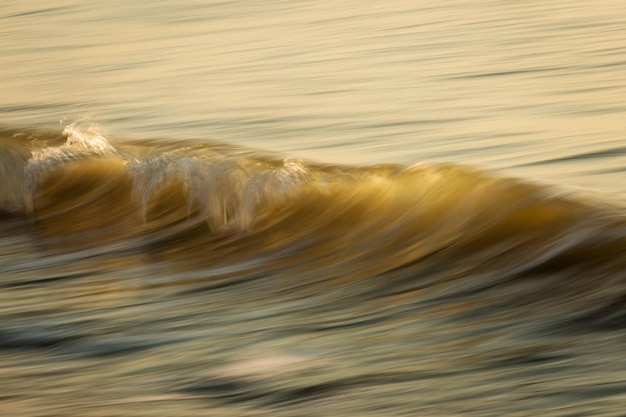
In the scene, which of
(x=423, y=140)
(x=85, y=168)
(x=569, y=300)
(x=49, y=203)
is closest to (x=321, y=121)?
(x=423, y=140)

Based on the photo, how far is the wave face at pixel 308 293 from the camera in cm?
314

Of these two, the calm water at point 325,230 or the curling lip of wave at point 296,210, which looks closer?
the calm water at point 325,230

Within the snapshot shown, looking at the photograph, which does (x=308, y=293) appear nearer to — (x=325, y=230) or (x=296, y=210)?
(x=325, y=230)

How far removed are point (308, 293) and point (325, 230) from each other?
913 millimetres

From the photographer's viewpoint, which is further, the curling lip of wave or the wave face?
the curling lip of wave

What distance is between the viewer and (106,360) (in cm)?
349

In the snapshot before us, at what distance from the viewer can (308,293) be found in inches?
161

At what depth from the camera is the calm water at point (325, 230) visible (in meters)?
3.22

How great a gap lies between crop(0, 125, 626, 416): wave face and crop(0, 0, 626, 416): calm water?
0.01 metres

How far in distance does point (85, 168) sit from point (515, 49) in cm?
383

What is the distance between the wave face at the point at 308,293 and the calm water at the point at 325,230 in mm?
10

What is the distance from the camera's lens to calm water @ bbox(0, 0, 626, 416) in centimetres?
322

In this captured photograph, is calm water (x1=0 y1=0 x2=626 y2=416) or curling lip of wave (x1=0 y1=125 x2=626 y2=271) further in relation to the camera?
curling lip of wave (x1=0 y1=125 x2=626 y2=271)

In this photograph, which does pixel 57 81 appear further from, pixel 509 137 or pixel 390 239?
pixel 390 239
